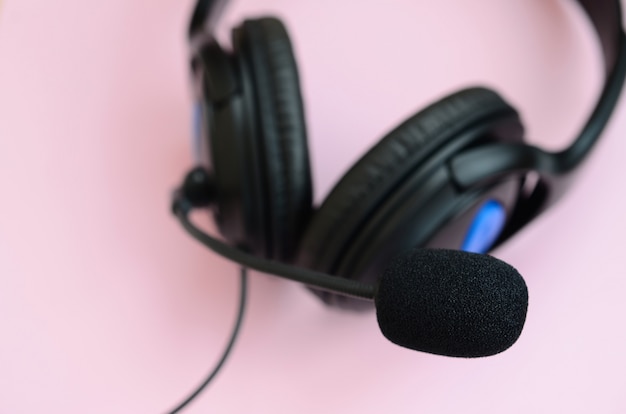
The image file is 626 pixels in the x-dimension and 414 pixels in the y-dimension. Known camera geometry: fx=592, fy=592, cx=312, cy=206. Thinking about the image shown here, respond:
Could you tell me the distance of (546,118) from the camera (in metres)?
0.88

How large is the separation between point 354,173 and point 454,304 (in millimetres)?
233

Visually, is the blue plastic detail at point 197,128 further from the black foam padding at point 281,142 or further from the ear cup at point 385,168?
Answer: the ear cup at point 385,168

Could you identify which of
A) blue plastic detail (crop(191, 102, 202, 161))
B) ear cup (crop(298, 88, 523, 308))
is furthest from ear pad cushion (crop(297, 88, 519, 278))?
blue plastic detail (crop(191, 102, 202, 161))

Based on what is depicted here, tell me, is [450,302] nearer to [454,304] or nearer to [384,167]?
[454,304]

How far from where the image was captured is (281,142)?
0.66m

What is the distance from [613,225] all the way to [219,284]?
55 centimetres

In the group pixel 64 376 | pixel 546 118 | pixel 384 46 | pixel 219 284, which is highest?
pixel 384 46

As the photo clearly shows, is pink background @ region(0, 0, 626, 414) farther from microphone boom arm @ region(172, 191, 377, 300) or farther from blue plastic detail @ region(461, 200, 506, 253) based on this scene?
microphone boom arm @ region(172, 191, 377, 300)

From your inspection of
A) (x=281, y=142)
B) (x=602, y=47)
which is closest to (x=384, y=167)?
(x=281, y=142)

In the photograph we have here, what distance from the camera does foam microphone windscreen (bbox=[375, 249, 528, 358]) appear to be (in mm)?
415

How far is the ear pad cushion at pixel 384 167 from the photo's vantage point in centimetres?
60

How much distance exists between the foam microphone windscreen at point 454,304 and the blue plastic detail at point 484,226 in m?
0.21

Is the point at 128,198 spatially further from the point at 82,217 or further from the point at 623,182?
the point at 623,182

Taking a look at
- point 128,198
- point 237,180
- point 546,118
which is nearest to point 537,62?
point 546,118
